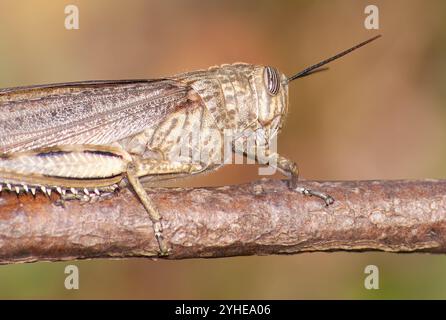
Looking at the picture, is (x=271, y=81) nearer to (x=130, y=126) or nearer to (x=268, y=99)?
(x=268, y=99)

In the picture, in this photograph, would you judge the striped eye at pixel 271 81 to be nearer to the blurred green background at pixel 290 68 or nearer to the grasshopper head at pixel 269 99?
the grasshopper head at pixel 269 99

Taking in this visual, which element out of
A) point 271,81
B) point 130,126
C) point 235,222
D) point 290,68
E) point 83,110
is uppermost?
point 290,68

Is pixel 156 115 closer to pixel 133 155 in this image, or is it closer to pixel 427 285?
pixel 133 155

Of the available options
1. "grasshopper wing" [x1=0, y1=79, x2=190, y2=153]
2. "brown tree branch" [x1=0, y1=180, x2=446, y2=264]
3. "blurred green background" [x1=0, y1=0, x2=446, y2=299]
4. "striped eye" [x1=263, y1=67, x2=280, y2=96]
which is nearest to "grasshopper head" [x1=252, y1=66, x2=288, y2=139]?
"striped eye" [x1=263, y1=67, x2=280, y2=96]

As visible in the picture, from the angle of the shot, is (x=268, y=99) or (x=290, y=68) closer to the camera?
(x=268, y=99)

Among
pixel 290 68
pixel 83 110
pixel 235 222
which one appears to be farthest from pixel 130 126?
pixel 290 68

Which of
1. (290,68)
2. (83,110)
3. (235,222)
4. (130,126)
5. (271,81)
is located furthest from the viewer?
(290,68)

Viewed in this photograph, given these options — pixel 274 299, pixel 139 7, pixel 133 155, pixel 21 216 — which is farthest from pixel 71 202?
pixel 139 7

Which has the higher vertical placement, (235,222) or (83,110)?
(83,110)
